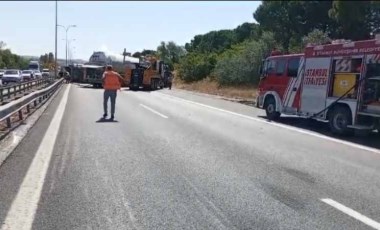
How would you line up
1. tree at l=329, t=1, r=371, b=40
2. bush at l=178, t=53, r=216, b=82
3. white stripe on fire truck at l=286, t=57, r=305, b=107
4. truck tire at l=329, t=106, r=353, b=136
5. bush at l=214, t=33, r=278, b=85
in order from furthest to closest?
bush at l=178, t=53, r=216, b=82
bush at l=214, t=33, r=278, b=85
tree at l=329, t=1, r=371, b=40
white stripe on fire truck at l=286, t=57, r=305, b=107
truck tire at l=329, t=106, r=353, b=136

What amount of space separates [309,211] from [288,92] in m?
12.3

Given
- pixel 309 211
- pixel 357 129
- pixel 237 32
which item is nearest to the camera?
pixel 309 211

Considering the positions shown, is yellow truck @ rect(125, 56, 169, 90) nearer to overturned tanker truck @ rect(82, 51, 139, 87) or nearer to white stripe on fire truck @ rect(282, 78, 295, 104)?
overturned tanker truck @ rect(82, 51, 139, 87)

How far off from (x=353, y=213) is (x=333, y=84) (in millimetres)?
9722

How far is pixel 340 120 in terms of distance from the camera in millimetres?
14750

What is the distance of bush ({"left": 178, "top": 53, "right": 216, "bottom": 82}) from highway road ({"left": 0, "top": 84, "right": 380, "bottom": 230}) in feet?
175

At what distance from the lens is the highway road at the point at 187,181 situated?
226 inches

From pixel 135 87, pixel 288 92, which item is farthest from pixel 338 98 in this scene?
pixel 135 87

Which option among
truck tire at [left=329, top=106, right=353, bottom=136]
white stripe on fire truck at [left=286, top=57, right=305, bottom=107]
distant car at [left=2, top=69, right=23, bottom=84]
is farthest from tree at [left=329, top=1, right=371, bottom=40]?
distant car at [left=2, top=69, right=23, bottom=84]

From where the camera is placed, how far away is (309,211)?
6168 millimetres

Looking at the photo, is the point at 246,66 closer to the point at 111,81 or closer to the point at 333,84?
the point at 111,81

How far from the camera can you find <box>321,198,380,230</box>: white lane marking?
5691mm

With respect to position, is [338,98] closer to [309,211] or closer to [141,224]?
[309,211]

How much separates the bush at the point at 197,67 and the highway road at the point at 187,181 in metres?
53.5
